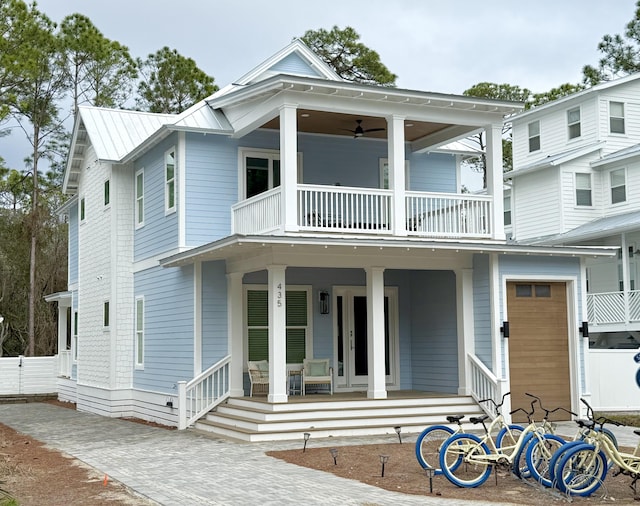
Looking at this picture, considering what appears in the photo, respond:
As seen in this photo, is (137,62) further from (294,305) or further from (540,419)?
(540,419)

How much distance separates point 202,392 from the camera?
54.4 ft

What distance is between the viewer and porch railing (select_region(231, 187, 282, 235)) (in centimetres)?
1550

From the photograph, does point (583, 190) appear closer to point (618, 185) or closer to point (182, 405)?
point (618, 185)

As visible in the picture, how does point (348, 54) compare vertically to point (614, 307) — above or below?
above

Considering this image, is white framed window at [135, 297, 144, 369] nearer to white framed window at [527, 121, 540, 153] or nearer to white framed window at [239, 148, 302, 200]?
white framed window at [239, 148, 302, 200]

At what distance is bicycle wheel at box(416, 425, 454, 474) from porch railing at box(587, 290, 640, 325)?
14.7 metres

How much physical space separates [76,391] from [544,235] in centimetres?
1599

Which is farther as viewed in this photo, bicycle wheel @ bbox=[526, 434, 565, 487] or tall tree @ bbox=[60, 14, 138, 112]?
tall tree @ bbox=[60, 14, 138, 112]

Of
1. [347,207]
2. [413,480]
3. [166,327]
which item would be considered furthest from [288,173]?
[413,480]

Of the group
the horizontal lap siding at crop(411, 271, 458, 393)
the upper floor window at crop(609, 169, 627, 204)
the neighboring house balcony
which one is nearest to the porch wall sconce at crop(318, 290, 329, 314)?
the neighboring house balcony

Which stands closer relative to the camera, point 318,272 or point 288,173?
point 288,173

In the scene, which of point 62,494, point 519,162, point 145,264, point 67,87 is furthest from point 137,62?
point 62,494

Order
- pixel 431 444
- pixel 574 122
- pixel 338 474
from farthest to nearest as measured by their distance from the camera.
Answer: pixel 574 122 < pixel 431 444 < pixel 338 474

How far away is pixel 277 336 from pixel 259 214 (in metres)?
2.59
